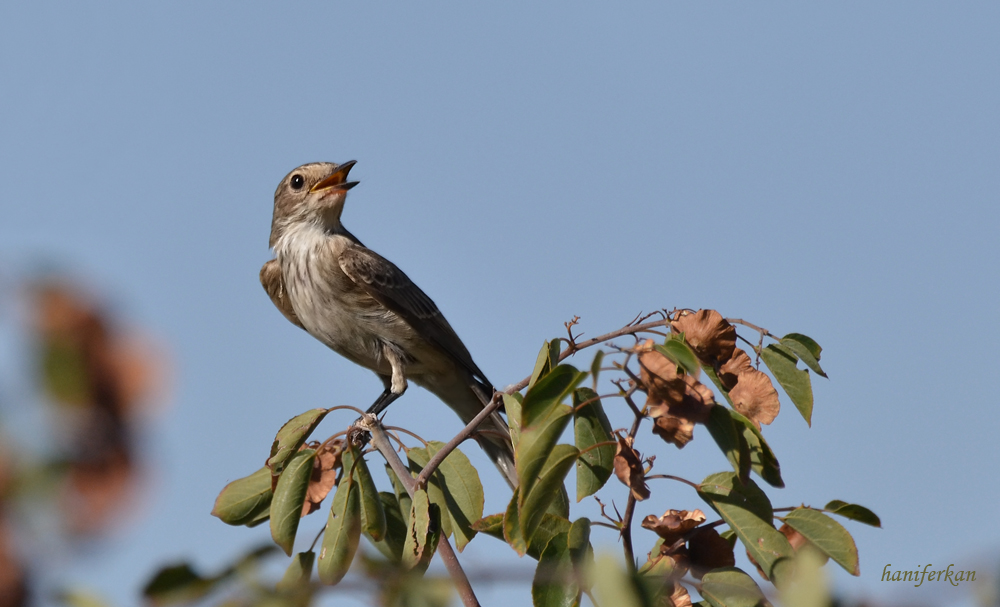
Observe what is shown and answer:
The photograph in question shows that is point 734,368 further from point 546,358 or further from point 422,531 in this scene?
point 422,531

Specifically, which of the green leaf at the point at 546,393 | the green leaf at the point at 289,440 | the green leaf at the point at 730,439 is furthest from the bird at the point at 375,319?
the green leaf at the point at 546,393

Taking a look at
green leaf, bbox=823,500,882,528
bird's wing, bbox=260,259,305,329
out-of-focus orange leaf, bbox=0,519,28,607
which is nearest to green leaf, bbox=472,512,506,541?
green leaf, bbox=823,500,882,528

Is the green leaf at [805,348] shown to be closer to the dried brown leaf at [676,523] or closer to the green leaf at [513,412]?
the dried brown leaf at [676,523]

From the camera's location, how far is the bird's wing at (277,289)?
8.64 meters

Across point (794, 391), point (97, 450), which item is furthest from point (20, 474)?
point (794, 391)

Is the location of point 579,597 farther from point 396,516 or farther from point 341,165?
point 341,165

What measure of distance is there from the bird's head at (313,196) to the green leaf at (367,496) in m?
4.59

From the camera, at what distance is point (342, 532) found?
4391 millimetres

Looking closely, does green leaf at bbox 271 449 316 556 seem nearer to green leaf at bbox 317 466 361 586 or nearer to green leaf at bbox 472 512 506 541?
green leaf at bbox 317 466 361 586

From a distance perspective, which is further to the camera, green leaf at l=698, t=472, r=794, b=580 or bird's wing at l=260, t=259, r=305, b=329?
bird's wing at l=260, t=259, r=305, b=329

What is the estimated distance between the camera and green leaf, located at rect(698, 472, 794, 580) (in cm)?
340

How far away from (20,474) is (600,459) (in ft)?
9.26

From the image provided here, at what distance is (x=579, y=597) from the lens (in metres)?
3.53

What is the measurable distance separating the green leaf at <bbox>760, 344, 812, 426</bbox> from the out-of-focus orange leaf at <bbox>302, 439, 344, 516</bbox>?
2.21 m
